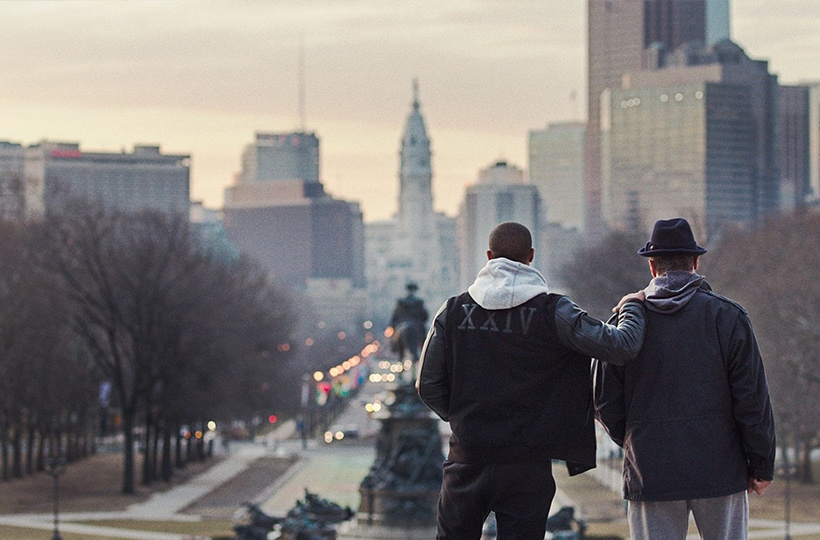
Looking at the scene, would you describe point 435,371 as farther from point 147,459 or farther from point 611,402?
point 147,459

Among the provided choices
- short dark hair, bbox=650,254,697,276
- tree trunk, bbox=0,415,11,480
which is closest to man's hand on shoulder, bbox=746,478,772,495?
short dark hair, bbox=650,254,697,276

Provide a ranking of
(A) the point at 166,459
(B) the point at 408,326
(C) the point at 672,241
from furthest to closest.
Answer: (A) the point at 166,459 < (B) the point at 408,326 < (C) the point at 672,241

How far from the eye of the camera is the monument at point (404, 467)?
38750 millimetres

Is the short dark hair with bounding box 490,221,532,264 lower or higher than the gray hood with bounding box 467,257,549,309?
higher

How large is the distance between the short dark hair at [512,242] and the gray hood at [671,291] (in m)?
0.66

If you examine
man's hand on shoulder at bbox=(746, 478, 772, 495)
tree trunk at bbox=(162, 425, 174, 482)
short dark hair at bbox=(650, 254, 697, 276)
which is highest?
short dark hair at bbox=(650, 254, 697, 276)

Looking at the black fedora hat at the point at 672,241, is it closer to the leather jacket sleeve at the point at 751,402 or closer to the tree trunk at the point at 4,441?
the leather jacket sleeve at the point at 751,402

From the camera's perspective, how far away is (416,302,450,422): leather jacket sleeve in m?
9.83

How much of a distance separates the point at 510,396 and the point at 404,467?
101ft

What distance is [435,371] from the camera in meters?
9.89

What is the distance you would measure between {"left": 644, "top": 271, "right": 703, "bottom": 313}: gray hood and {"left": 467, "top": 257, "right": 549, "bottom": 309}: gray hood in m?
0.55

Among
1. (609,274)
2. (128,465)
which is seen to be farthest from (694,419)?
(609,274)

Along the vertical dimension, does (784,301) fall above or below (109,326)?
above

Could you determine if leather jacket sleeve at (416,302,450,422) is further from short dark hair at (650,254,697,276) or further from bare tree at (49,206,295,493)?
bare tree at (49,206,295,493)
